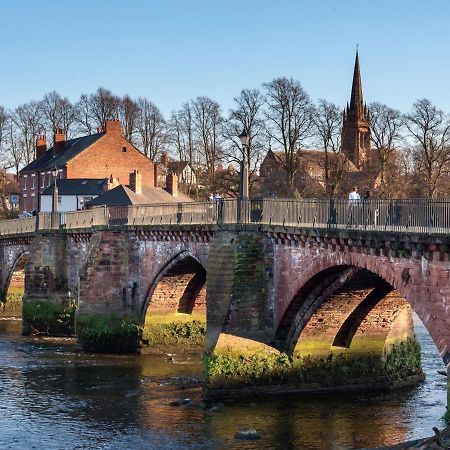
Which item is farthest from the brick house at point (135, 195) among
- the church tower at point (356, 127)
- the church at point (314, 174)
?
the church tower at point (356, 127)

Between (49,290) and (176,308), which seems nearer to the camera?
(176,308)

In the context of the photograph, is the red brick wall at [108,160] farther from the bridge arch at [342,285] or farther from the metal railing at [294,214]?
the bridge arch at [342,285]

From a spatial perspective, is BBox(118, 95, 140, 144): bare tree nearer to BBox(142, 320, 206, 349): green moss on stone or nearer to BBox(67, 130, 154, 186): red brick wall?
BBox(67, 130, 154, 186): red brick wall

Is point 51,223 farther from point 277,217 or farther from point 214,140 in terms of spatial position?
point 214,140

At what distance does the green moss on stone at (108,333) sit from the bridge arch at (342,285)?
1161cm

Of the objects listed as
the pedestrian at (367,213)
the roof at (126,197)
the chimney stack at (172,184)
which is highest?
the chimney stack at (172,184)

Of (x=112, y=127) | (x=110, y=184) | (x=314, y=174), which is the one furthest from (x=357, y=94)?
(x=110, y=184)

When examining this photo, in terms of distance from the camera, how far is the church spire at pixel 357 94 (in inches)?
3692

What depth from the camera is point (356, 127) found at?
88875mm

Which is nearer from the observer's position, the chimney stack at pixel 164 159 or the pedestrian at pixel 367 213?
the pedestrian at pixel 367 213

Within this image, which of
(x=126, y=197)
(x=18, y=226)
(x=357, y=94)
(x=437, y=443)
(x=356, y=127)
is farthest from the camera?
(x=357, y=94)

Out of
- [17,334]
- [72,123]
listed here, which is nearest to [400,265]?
[17,334]

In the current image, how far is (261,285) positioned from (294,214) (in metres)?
2.91

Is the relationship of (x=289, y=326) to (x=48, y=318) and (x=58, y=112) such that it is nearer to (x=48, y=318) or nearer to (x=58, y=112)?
(x=48, y=318)
